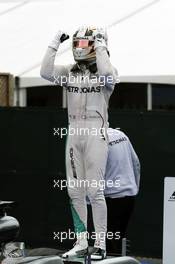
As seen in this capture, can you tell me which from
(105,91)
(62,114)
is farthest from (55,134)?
(105,91)

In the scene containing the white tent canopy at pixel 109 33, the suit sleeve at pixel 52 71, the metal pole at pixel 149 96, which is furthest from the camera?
the white tent canopy at pixel 109 33

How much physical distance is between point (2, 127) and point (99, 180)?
424 cm

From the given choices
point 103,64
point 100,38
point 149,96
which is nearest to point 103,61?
point 103,64

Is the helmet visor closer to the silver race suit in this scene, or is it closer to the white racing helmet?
the white racing helmet

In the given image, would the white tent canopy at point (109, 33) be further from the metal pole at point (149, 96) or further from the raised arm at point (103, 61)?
the raised arm at point (103, 61)

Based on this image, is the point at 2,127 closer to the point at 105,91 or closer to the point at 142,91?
the point at 142,91

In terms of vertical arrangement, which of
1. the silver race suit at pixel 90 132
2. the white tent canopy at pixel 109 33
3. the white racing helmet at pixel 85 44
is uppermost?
the white tent canopy at pixel 109 33

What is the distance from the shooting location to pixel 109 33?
11938 millimetres

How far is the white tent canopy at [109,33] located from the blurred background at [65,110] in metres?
0.01

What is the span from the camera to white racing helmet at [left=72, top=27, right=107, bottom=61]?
620 centimetres

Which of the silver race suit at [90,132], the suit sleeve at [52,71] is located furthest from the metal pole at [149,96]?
the silver race suit at [90,132]

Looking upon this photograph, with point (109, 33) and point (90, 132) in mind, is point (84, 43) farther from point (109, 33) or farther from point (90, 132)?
point (109, 33)

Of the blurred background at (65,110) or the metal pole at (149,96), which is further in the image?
the metal pole at (149,96)

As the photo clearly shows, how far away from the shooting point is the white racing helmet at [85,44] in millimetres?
6195
